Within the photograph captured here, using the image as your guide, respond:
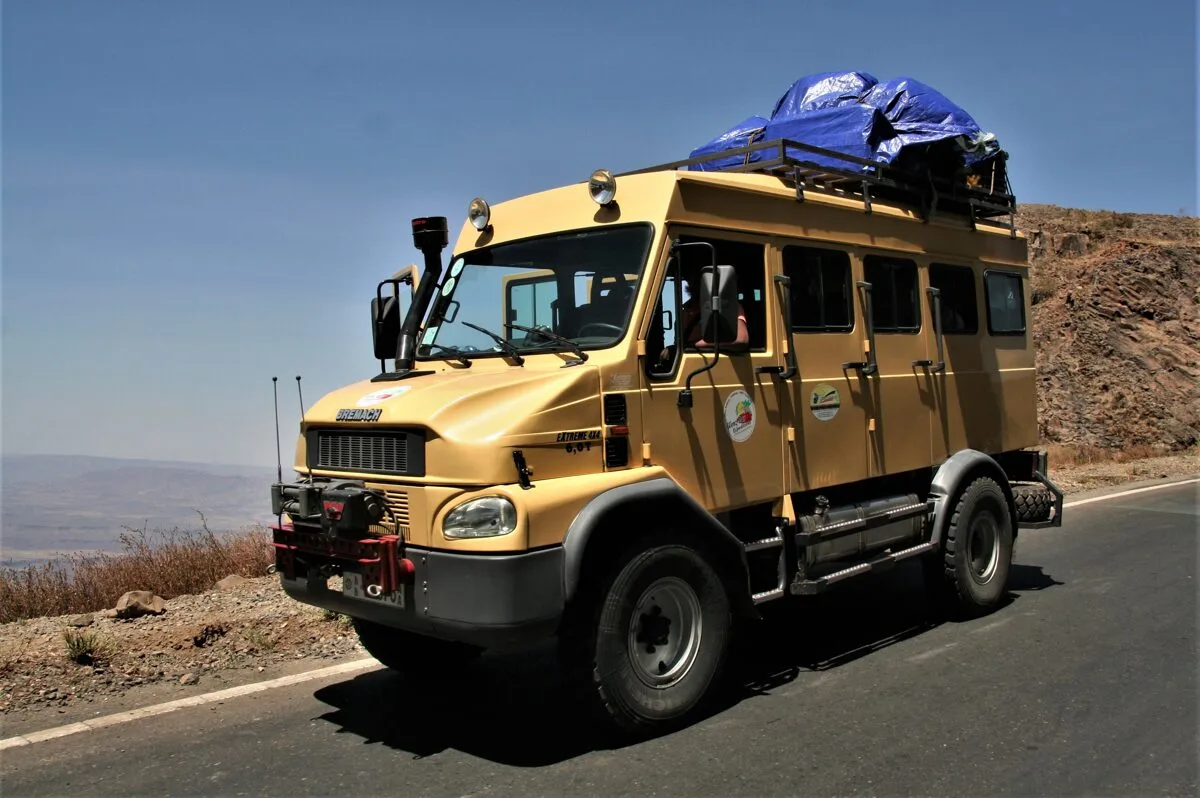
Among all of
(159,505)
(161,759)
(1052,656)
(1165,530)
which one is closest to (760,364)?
(1052,656)

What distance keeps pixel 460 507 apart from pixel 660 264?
69.6 inches

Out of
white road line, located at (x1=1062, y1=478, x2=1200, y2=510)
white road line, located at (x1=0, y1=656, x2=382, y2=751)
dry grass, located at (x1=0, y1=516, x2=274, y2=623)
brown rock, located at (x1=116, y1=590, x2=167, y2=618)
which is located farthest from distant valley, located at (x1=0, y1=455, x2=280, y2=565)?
white road line, located at (x1=1062, y1=478, x2=1200, y2=510)

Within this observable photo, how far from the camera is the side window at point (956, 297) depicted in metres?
7.56

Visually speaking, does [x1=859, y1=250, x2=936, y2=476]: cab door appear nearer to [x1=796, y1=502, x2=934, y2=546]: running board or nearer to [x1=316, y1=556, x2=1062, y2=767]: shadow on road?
[x1=796, y1=502, x2=934, y2=546]: running board

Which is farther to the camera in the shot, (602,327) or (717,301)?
(602,327)

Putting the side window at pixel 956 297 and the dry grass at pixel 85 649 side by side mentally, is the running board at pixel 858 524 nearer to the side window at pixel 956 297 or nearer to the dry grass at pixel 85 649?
the side window at pixel 956 297

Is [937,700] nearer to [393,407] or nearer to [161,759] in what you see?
[393,407]

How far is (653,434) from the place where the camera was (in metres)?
5.24

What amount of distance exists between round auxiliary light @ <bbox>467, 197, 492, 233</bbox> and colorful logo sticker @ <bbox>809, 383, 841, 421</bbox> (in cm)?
237

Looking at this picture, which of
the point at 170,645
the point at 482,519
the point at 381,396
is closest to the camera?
the point at 482,519

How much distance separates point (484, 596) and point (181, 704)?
8.02 feet

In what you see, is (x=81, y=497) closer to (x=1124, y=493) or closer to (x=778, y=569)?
(x=1124, y=493)

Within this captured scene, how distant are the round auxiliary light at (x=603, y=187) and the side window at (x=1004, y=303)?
158 inches

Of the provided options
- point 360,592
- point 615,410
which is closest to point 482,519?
point 360,592
